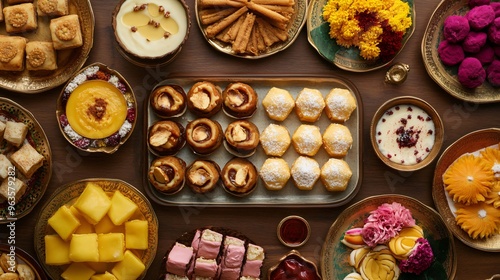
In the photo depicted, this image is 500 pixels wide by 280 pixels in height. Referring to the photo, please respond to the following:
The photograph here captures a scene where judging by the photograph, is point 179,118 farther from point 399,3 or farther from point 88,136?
point 399,3

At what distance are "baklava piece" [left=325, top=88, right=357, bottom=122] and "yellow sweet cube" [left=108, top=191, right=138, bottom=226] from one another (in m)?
1.55

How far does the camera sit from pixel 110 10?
3.92 m

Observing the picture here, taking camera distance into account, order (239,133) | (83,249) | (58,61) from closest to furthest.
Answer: (83,249), (239,133), (58,61)

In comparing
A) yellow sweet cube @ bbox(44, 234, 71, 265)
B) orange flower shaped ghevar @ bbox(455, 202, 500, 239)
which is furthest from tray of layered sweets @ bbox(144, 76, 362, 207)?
orange flower shaped ghevar @ bbox(455, 202, 500, 239)

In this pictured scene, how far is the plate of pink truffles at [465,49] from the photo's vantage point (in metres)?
3.83

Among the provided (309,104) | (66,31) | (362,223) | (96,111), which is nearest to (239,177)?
(309,104)

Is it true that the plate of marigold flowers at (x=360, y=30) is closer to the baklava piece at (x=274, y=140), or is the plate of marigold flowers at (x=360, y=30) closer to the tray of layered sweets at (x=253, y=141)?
the tray of layered sweets at (x=253, y=141)

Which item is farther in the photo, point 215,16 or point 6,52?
point 215,16

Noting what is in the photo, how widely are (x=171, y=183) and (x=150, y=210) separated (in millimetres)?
269

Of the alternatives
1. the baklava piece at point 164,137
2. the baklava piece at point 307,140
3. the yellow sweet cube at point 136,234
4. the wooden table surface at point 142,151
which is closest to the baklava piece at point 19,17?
the wooden table surface at point 142,151

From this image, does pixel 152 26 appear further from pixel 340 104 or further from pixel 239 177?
pixel 340 104

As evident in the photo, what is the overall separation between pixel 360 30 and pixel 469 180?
4.32 feet

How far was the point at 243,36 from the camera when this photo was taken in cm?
383

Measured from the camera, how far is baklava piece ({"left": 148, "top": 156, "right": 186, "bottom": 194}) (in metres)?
3.73
